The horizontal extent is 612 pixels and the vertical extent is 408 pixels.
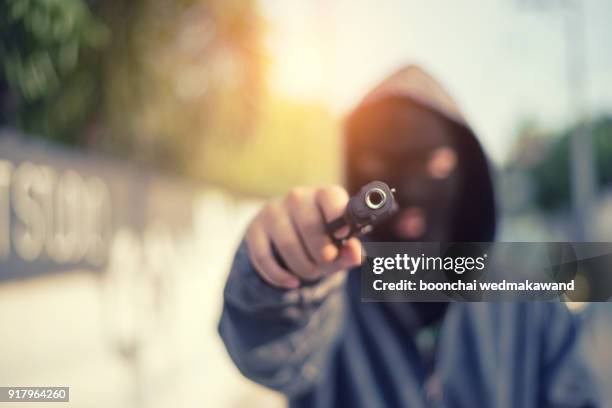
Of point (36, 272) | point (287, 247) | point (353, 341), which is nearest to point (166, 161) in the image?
point (36, 272)

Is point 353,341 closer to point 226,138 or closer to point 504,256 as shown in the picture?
point 504,256

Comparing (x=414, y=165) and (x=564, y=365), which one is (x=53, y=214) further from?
(x=564, y=365)

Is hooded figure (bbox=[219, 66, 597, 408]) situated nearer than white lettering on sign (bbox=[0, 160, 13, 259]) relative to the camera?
Yes

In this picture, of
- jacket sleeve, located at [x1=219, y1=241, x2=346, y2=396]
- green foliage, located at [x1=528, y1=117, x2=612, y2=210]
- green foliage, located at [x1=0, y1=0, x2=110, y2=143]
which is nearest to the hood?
jacket sleeve, located at [x1=219, y1=241, x2=346, y2=396]

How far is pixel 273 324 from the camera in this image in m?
1.01

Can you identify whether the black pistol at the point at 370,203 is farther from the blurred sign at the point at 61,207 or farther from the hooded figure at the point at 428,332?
the blurred sign at the point at 61,207

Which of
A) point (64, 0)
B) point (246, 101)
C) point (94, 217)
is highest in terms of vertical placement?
point (246, 101)

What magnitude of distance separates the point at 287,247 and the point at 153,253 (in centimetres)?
360

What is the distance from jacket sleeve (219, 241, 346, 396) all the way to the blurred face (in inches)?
13.6

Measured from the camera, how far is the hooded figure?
47.0 inches

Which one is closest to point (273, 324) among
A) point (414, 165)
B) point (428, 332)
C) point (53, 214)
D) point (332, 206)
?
point (332, 206)

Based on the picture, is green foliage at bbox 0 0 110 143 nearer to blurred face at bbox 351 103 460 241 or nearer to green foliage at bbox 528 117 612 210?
blurred face at bbox 351 103 460 241

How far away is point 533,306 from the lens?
1.26 m

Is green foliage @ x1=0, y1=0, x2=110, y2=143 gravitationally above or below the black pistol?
above
